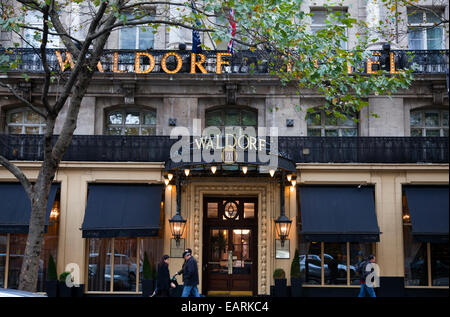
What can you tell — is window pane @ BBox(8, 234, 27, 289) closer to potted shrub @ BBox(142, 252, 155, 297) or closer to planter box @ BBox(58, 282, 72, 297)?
planter box @ BBox(58, 282, 72, 297)

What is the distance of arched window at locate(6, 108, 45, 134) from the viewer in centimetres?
2083

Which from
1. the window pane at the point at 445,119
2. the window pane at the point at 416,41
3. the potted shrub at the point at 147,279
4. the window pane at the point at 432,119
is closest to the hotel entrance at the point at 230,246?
the potted shrub at the point at 147,279

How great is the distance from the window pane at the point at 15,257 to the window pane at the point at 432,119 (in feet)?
51.8

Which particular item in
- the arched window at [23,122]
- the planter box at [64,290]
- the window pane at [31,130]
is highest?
the arched window at [23,122]

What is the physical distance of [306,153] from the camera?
19281 millimetres

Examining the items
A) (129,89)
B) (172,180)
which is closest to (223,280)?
(172,180)

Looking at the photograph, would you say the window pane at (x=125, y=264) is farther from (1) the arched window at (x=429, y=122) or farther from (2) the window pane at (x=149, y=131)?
(1) the arched window at (x=429, y=122)

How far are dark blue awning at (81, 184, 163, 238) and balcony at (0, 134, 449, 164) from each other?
109 centimetres

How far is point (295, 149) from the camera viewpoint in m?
19.3

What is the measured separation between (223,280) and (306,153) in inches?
217

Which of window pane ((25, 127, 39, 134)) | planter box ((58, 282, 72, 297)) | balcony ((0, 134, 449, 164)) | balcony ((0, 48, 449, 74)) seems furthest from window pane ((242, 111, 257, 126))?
planter box ((58, 282, 72, 297))

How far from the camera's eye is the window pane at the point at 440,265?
18.7 meters

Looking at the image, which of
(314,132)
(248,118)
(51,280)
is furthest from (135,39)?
(51,280)

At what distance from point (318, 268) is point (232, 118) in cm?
665
